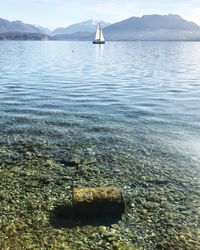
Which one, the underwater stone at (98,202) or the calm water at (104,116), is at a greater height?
the underwater stone at (98,202)

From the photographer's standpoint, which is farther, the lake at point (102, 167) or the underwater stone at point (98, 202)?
the underwater stone at point (98, 202)

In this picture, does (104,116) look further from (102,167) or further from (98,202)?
(98,202)

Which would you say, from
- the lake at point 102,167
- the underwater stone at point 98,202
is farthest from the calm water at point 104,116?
the underwater stone at point 98,202

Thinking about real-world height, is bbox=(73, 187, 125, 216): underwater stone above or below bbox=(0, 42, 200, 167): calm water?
above

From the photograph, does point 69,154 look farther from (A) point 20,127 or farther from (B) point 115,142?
(A) point 20,127

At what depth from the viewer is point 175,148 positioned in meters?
24.2

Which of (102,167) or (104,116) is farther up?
(102,167)

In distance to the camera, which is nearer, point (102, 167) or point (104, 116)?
point (102, 167)

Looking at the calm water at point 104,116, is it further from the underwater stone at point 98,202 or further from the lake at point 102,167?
the underwater stone at point 98,202

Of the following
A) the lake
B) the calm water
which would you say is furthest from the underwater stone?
the calm water

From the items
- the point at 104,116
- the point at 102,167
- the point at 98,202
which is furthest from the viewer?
the point at 104,116

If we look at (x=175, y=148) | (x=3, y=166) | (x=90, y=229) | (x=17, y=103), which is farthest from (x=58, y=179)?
(x=17, y=103)

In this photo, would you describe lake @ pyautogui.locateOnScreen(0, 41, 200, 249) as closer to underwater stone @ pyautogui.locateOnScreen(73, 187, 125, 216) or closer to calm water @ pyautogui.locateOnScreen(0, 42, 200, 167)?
calm water @ pyautogui.locateOnScreen(0, 42, 200, 167)

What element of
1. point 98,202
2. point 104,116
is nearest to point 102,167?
point 98,202
